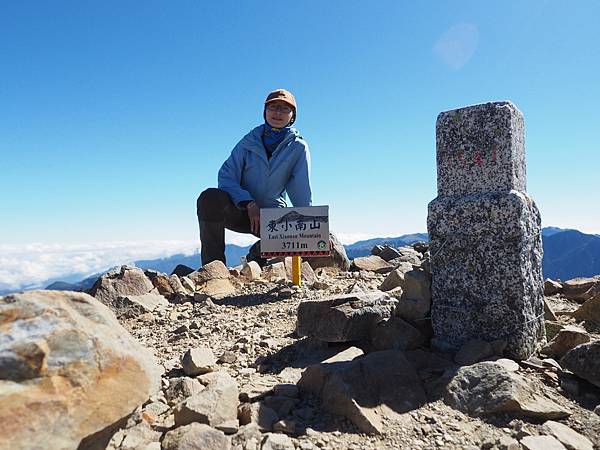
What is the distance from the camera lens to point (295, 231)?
554cm

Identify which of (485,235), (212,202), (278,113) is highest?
(278,113)

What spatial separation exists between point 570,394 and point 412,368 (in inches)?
37.6

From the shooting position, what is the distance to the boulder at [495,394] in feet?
7.43

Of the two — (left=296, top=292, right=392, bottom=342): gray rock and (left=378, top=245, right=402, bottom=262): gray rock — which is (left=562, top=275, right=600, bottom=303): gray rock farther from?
(left=378, top=245, right=402, bottom=262): gray rock

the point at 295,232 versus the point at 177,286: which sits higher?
the point at 295,232

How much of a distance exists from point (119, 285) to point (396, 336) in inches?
140

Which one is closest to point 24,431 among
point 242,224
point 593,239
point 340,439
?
point 340,439

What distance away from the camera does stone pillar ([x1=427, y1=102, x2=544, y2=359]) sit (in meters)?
2.86

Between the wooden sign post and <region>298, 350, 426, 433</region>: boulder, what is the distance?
289cm

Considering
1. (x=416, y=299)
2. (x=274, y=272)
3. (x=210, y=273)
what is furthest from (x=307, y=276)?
(x=416, y=299)

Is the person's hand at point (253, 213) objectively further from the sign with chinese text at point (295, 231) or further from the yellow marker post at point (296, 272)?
the yellow marker post at point (296, 272)

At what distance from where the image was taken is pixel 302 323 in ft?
11.0

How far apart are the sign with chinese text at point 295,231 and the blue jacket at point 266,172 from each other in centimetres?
86

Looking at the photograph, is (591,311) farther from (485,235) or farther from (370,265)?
(370,265)
